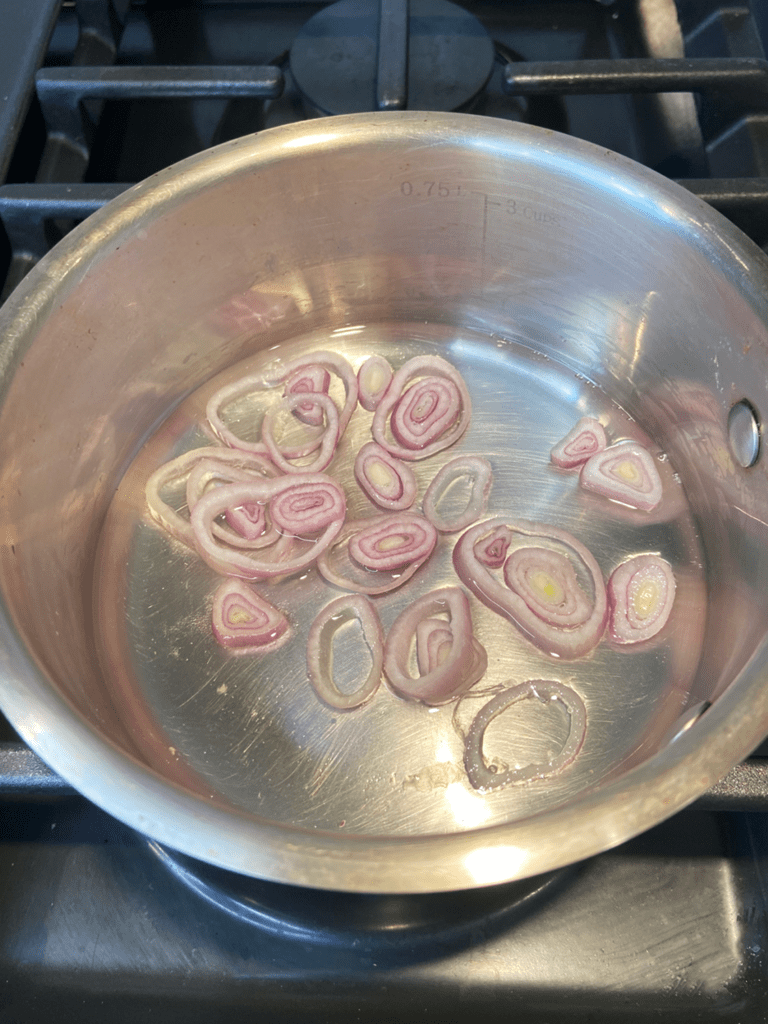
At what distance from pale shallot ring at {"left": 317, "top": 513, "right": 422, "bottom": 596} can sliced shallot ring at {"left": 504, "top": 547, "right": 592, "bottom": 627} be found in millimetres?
113

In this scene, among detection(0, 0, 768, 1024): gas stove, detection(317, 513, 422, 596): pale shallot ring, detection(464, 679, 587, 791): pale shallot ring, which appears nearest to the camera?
detection(0, 0, 768, 1024): gas stove

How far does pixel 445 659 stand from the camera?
858mm

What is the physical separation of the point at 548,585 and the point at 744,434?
26 centimetres

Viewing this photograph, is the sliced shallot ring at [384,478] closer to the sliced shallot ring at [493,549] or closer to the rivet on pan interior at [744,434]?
the sliced shallot ring at [493,549]

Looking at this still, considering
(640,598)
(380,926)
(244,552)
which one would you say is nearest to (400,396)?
(244,552)

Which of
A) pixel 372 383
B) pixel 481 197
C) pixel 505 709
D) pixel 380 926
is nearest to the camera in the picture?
pixel 380 926

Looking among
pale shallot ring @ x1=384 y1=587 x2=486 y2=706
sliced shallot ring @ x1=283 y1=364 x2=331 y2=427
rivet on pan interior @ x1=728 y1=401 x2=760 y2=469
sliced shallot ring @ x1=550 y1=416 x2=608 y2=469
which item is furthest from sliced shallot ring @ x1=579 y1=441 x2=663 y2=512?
sliced shallot ring @ x1=283 y1=364 x2=331 y2=427

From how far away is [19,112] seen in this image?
1.00 meters

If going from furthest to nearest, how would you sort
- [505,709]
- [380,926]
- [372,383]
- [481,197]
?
1. [372,383]
2. [481,197]
3. [505,709]
4. [380,926]

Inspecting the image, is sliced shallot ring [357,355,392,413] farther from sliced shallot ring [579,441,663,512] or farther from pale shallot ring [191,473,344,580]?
sliced shallot ring [579,441,663,512]

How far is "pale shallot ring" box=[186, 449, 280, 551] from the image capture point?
3.16 ft

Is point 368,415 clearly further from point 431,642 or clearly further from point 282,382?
point 431,642

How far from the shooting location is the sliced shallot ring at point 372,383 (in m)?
1.06

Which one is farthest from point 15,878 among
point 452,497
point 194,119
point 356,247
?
point 194,119
